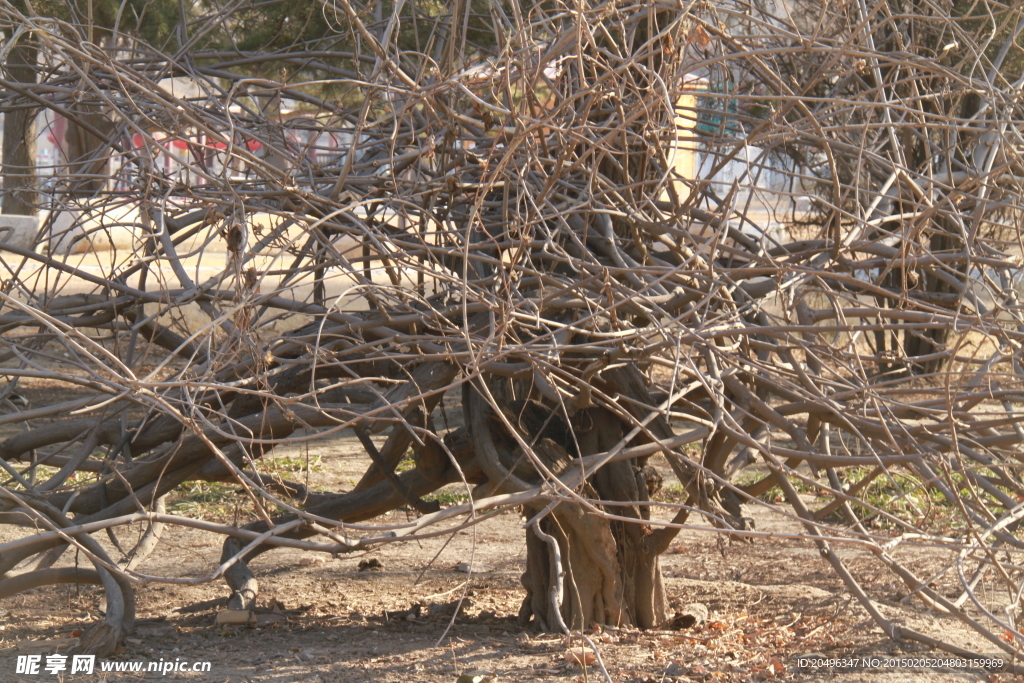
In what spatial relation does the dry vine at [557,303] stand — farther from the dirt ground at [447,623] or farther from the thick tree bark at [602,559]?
the dirt ground at [447,623]

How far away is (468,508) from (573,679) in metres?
1.08

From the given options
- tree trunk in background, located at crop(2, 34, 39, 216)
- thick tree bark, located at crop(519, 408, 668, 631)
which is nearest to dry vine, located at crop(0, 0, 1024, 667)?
thick tree bark, located at crop(519, 408, 668, 631)

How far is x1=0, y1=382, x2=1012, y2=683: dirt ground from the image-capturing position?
10.7 ft

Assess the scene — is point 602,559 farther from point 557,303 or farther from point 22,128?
point 22,128

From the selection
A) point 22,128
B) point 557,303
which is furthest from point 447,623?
point 22,128

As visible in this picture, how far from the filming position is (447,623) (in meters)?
3.97

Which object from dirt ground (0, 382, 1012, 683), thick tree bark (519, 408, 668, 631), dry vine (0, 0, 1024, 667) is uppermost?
dry vine (0, 0, 1024, 667)

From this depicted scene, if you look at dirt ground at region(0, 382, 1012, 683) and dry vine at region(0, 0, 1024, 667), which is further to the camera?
dirt ground at region(0, 382, 1012, 683)

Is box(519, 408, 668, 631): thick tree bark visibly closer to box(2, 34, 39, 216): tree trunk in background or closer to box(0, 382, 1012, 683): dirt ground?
box(0, 382, 1012, 683): dirt ground

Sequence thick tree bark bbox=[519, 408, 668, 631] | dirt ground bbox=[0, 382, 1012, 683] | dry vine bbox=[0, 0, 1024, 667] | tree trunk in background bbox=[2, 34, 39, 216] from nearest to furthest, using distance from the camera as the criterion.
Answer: dry vine bbox=[0, 0, 1024, 667], dirt ground bbox=[0, 382, 1012, 683], tree trunk in background bbox=[2, 34, 39, 216], thick tree bark bbox=[519, 408, 668, 631]

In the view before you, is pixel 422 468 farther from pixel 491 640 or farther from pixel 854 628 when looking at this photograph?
pixel 854 628

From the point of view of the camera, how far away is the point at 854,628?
3.75 metres

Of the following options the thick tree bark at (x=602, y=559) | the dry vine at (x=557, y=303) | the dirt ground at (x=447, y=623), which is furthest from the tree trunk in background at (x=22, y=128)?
the thick tree bark at (x=602, y=559)

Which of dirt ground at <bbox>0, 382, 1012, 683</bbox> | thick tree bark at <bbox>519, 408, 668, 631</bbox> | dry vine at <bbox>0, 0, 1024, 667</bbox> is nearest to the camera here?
dry vine at <bbox>0, 0, 1024, 667</bbox>
